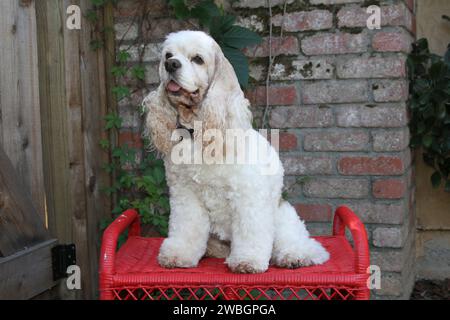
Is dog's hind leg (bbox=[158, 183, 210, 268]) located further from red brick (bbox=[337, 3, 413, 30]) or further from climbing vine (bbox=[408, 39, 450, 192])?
climbing vine (bbox=[408, 39, 450, 192])

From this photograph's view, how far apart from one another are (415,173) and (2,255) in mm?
2423

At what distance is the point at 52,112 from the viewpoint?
268cm

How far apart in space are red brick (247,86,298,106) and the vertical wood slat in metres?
0.81

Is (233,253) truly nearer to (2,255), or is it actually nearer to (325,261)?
(325,261)

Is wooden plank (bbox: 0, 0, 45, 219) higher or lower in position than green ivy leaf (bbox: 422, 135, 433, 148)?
higher

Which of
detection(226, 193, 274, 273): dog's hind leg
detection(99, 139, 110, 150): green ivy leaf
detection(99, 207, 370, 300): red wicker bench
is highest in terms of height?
detection(99, 139, 110, 150): green ivy leaf

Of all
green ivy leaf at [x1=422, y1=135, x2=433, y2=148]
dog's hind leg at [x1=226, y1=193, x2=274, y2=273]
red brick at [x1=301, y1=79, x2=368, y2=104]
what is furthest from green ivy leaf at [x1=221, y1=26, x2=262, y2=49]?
green ivy leaf at [x1=422, y1=135, x2=433, y2=148]

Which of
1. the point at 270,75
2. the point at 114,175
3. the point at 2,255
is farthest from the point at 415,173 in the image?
the point at 2,255

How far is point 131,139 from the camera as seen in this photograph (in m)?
3.01

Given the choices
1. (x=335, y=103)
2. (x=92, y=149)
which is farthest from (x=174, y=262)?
(x=335, y=103)

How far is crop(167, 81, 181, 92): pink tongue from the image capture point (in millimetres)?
1952

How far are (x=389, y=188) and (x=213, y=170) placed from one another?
1.22m

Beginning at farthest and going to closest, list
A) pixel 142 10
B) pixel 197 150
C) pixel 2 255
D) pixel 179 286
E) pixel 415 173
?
pixel 415 173
pixel 142 10
pixel 2 255
pixel 197 150
pixel 179 286

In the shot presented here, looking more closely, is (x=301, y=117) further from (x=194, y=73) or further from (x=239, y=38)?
(x=194, y=73)
